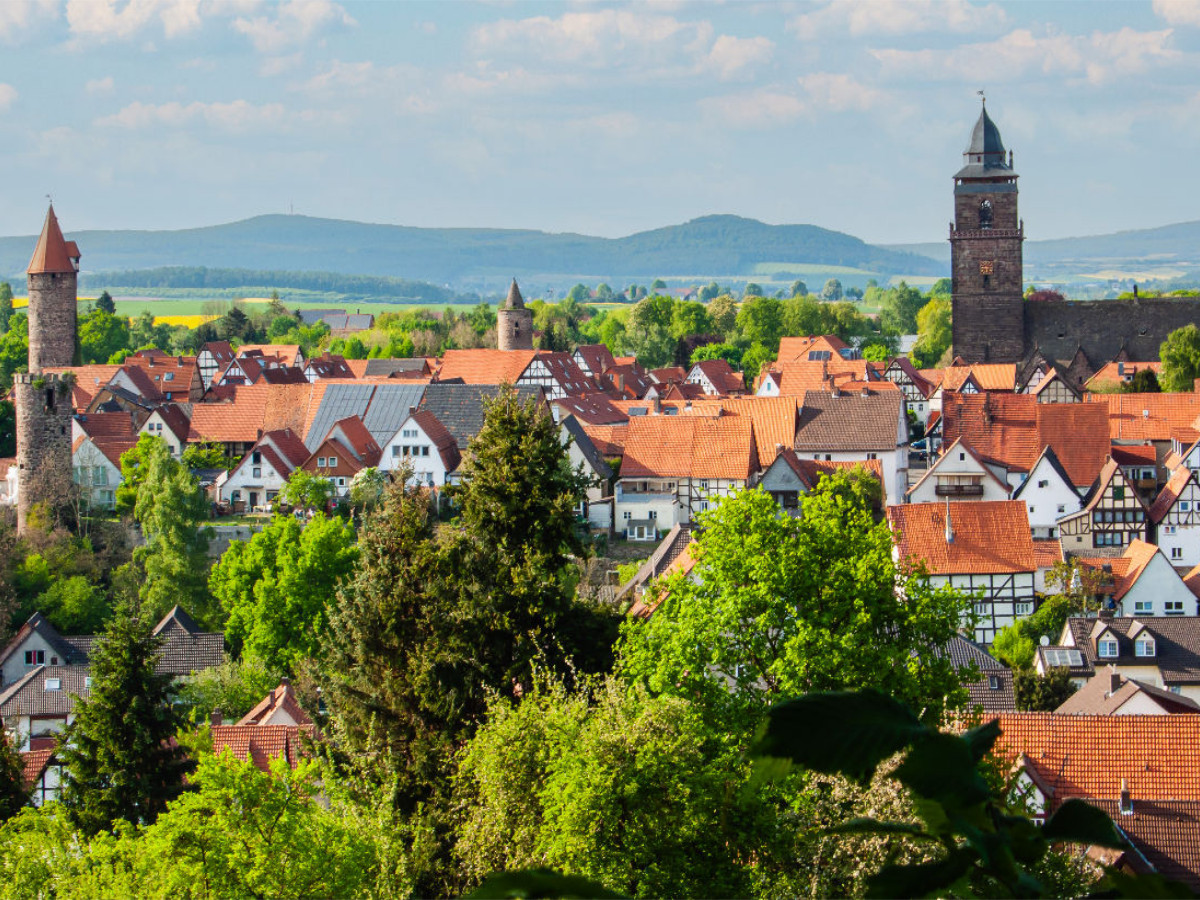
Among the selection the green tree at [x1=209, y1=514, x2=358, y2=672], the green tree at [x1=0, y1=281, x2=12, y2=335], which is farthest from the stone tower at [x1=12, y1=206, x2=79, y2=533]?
the green tree at [x1=0, y1=281, x2=12, y2=335]

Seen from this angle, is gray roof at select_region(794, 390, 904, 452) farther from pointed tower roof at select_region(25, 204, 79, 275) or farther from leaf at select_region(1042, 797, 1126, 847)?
leaf at select_region(1042, 797, 1126, 847)

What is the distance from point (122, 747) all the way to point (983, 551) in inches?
823

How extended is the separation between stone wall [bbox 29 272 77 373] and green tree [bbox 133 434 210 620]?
23163 millimetres

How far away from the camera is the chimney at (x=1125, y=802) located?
19.2 metres

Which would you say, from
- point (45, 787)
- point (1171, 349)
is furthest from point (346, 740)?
point (1171, 349)

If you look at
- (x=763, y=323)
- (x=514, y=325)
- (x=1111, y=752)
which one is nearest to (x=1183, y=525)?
(x=1111, y=752)

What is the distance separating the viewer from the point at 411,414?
51281 mm

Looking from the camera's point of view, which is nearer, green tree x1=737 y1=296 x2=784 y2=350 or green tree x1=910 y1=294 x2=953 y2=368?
green tree x1=910 y1=294 x2=953 y2=368

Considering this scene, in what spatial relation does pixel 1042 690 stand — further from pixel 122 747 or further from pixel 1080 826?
pixel 1080 826

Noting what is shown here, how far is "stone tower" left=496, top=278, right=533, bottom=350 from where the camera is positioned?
9462cm

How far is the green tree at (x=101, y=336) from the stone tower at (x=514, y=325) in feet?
99.1

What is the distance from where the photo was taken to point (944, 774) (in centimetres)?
246

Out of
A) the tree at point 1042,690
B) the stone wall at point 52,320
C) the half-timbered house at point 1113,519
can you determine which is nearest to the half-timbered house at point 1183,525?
the half-timbered house at point 1113,519

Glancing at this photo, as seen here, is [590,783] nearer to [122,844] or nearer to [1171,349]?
[122,844]
